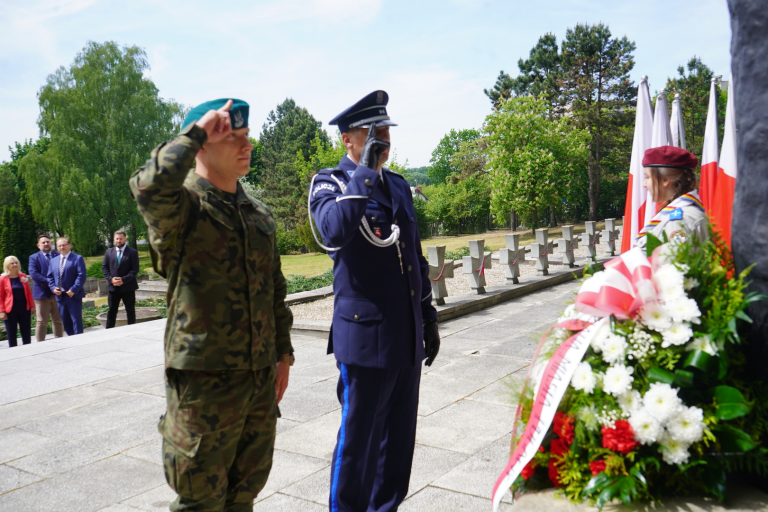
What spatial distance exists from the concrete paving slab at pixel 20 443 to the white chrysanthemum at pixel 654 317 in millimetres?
4413

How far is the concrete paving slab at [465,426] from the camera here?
4.28 metres

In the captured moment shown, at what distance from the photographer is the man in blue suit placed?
35.1ft

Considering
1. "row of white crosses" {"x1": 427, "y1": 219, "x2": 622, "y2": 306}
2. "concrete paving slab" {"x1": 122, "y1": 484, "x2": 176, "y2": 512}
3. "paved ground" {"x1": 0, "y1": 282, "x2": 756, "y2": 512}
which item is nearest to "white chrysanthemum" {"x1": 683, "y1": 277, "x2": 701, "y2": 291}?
"paved ground" {"x1": 0, "y1": 282, "x2": 756, "y2": 512}

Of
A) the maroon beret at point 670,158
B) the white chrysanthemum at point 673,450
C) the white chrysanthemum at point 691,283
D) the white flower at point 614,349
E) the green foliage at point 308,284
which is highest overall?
the maroon beret at point 670,158

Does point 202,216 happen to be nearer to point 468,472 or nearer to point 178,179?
point 178,179

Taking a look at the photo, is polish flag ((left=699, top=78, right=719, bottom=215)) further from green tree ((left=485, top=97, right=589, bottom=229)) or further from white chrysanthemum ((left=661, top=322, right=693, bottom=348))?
green tree ((left=485, top=97, right=589, bottom=229))

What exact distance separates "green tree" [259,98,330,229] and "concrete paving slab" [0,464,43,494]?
130 feet

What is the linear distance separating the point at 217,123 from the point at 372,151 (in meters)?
0.84

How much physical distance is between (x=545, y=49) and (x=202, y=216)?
46.2m

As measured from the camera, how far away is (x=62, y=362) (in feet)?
24.2

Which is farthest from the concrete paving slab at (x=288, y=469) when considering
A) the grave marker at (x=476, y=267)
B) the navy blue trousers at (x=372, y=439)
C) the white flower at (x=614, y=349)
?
the grave marker at (x=476, y=267)

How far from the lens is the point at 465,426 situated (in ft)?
15.1

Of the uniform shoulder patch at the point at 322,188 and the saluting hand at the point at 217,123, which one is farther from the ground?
the saluting hand at the point at 217,123

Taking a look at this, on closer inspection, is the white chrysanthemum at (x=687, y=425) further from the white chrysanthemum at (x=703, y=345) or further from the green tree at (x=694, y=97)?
the green tree at (x=694, y=97)
